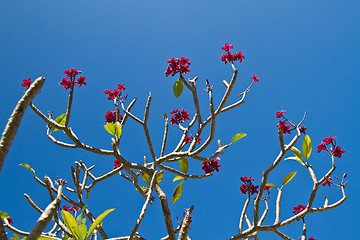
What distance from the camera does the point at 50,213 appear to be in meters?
0.88

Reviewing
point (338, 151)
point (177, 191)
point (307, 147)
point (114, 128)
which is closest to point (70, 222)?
point (114, 128)

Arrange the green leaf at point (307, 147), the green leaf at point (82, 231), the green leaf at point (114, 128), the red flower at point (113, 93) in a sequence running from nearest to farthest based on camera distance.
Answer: the green leaf at point (82, 231) → the green leaf at point (114, 128) → the green leaf at point (307, 147) → the red flower at point (113, 93)

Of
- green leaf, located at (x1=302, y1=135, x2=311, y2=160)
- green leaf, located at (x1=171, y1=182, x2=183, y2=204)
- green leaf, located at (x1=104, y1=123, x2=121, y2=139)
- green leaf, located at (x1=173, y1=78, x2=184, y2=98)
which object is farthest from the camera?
green leaf, located at (x1=173, y1=78, x2=184, y2=98)

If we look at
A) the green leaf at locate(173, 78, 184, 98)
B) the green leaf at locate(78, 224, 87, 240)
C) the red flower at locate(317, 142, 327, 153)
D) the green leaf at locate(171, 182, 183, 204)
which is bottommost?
the green leaf at locate(78, 224, 87, 240)

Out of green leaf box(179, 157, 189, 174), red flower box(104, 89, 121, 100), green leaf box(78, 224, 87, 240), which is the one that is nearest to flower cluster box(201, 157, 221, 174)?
green leaf box(179, 157, 189, 174)

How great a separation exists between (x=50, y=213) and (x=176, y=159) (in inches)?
88.6

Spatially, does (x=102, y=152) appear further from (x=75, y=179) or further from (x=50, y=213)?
(x=50, y=213)

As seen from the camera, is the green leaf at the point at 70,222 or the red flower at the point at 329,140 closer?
the green leaf at the point at 70,222

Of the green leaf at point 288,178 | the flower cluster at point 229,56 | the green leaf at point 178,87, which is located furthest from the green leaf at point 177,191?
the flower cluster at point 229,56

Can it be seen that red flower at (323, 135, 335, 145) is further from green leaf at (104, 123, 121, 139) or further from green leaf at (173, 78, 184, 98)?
green leaf at (104, 123, 121, 139)

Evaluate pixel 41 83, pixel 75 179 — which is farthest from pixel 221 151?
pixel 41 83

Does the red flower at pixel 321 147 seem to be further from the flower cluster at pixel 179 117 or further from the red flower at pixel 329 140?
the flower cluster at pixel 179 117

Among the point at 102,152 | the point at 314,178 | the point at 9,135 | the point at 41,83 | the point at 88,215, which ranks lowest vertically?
the point at 9,135

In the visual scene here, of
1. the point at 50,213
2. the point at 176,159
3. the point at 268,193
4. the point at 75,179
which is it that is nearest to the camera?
the point at 50,213
